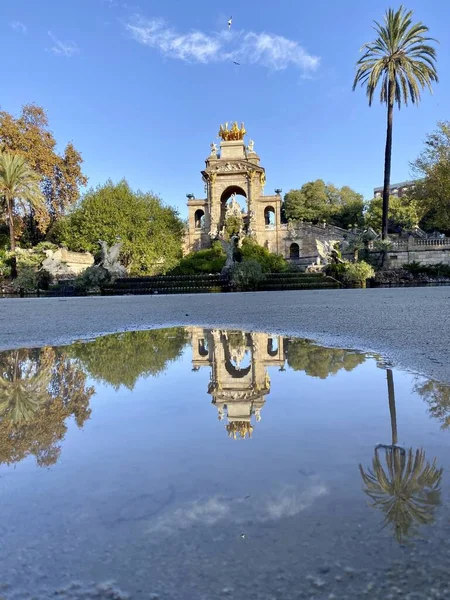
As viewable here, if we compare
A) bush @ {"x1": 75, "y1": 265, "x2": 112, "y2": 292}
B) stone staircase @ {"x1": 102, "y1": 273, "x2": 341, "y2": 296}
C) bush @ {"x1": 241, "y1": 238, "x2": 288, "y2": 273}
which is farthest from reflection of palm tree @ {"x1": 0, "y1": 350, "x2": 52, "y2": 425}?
bush @ {"x1": 241, "y1": 238, "x2": 288, "y2": 273}

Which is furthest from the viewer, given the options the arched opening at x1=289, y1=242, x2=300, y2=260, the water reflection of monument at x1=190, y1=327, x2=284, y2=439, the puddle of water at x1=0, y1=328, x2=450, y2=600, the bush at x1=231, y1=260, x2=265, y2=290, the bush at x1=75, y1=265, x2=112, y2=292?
the arched opening at x1=289, y1=242, x2=300, y2=260

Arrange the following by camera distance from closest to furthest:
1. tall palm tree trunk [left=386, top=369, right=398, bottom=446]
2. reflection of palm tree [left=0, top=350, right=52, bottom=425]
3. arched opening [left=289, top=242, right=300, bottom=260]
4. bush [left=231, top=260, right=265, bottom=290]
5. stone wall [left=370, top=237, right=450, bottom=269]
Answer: tall palm tree trunk [left=386, top=369, right=398, bottom=446], reflection of palm tree [left=0, top=350, right=52, bottom=425], bush [left=231, top=260, right=265, bottom=290], stone wall [left=370, top=237, right=450, bottom=269], arched opening [left=289, top=242, right=300, bottom=260]

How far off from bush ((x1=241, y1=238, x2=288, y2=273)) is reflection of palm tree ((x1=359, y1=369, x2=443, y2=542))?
2693 centimetres

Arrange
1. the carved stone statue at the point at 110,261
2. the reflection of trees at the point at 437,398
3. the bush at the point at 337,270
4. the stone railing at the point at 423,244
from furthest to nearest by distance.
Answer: the stone railing at the point at 423,244, the carved stone statue at the point at 110,261, the bush at the point at 337,270, the reflection of trees at the point at 437,398

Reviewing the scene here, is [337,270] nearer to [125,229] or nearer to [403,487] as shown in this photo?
[125,229]

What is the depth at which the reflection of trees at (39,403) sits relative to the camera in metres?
1.88

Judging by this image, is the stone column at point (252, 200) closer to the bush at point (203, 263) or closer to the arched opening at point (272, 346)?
the bush at point (203, 263)

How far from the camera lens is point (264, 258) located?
3256 cm

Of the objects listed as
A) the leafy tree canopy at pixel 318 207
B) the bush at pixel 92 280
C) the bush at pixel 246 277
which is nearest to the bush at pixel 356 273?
the bush at pixel 246 277

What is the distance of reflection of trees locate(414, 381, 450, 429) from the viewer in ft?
A: 6.78

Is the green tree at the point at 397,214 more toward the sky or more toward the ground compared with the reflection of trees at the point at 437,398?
more toward the sky

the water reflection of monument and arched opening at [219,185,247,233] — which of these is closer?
the water reflection of monument

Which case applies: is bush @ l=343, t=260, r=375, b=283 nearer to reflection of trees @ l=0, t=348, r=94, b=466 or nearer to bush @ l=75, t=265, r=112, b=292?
bush @ l=75, t=265, r=112, b=292

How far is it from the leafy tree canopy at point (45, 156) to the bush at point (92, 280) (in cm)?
1726
